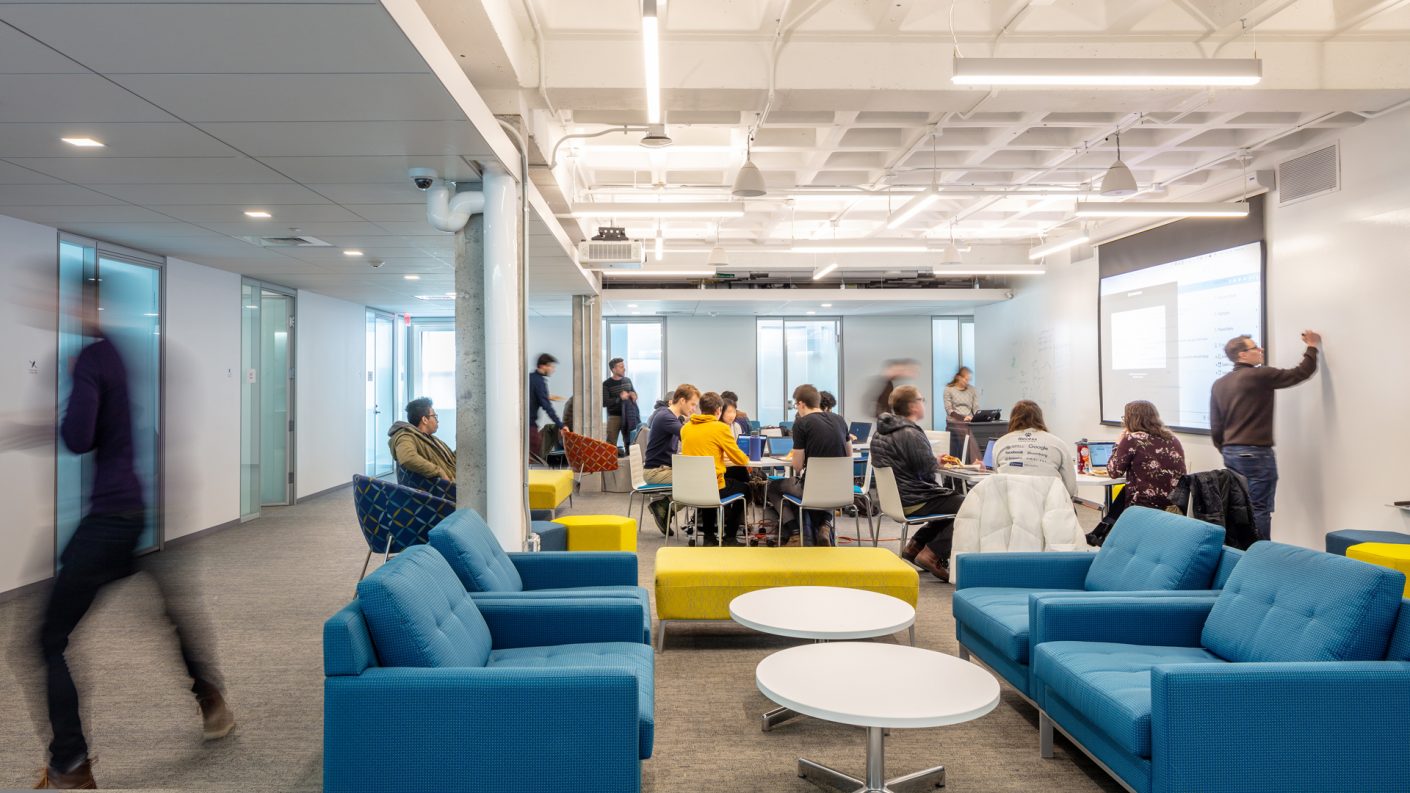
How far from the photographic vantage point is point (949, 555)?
6105 mm

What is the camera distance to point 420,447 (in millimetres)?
5543

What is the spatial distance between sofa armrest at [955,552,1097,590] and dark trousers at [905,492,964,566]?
1.92 meters

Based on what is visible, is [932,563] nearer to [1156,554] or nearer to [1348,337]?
[1156,554]

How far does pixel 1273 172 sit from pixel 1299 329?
58.9 inches

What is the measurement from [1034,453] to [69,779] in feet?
16.7

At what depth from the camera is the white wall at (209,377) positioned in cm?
751

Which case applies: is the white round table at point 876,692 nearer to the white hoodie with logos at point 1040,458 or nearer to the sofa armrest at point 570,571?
the sofa armrest at point 570,571

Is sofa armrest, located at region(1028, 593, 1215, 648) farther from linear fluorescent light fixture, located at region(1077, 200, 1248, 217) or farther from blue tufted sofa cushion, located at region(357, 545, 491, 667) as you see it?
linear fluorescent light fixture, located at region(1077, 200, 1248, 217)

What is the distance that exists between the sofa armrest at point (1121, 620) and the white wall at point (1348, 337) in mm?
3873

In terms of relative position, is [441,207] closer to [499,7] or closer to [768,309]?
[499,7]

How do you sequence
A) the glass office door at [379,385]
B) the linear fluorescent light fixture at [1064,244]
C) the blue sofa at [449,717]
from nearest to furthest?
the blue sofa at [449,717] → the linear fluorescent light fixture at [1064,244] → the glass office door at [379,385]

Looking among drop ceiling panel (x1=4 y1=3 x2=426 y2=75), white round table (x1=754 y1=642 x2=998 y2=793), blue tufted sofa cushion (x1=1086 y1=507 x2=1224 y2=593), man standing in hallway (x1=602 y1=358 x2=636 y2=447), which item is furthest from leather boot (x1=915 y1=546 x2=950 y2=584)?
man standing in hallway (x1=602 y1=358 x2=636 y2=447)

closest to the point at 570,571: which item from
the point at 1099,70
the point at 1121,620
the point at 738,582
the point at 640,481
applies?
the point at 738,582

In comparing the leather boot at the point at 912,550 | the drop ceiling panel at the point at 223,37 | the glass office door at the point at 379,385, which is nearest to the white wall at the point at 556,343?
the glass office door at the point at 379,385
